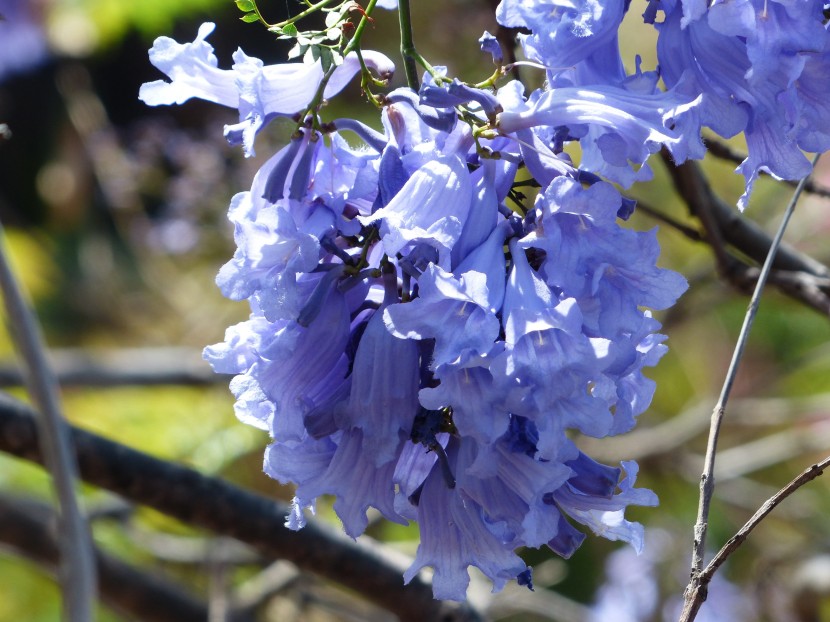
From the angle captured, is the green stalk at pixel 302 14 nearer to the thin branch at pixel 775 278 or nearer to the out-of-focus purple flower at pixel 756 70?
the out-of-focus purple flower at pixel 756 70

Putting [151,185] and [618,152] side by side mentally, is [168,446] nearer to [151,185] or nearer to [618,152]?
[151,185]

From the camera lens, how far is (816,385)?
12.3 feet

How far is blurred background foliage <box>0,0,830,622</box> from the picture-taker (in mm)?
2641

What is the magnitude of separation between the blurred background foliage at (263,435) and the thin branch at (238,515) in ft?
1.54

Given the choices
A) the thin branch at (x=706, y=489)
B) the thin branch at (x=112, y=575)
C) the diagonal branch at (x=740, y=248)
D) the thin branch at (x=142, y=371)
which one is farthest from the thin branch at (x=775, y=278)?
the thin branch at (x=142, y=371)

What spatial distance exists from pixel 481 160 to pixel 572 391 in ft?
0.64

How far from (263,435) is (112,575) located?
3.85ft

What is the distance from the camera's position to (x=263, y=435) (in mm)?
2980

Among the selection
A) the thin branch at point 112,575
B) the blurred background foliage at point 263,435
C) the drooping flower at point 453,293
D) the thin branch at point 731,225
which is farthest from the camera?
the blurred background foliage at point 263,435

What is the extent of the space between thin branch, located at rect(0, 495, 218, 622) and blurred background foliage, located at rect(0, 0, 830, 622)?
0.27ft

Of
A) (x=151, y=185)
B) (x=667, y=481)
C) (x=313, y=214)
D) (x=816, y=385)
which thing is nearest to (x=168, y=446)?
(x=151, y=185)

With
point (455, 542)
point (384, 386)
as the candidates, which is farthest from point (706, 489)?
point (384, 386)

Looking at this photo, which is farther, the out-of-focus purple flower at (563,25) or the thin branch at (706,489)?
the thin branch at (706,489)

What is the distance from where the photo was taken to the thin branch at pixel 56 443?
81cm
